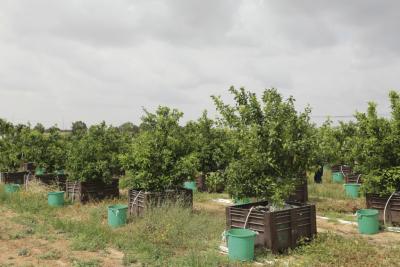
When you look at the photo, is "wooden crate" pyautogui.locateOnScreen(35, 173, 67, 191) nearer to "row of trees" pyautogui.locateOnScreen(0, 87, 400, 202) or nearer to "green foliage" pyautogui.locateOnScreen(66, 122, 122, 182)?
"row of trees" pyautogui.locateOnScreen(0, 87, 400, 202)

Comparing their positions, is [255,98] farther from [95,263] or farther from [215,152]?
[215,152]

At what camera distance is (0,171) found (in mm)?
17141

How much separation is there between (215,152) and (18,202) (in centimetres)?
707

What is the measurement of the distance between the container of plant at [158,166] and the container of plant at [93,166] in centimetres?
195

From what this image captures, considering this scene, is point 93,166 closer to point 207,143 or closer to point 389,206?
point 207,143

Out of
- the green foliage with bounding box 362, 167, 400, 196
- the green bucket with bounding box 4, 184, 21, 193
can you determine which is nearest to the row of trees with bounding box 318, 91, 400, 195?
the green foliage with bounding box 362, 167, 400, 196

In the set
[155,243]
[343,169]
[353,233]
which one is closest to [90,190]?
[155,243]

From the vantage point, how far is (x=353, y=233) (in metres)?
8.88

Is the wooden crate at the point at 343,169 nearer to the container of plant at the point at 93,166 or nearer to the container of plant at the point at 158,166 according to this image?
the container of plant at the point at 158,166

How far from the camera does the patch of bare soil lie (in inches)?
322

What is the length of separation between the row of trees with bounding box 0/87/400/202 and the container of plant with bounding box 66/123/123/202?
33 millimetres

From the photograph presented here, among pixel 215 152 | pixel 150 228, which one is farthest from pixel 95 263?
pixel 215 152

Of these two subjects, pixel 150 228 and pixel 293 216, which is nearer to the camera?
pixel 293 216

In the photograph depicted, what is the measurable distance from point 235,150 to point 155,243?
244 cm
